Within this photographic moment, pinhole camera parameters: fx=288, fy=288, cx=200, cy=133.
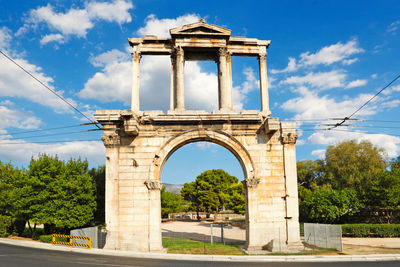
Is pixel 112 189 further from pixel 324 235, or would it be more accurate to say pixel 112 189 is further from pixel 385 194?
pixel 385 194

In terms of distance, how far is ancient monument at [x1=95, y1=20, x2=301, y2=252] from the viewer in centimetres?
1548

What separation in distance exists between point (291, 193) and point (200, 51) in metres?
10.2

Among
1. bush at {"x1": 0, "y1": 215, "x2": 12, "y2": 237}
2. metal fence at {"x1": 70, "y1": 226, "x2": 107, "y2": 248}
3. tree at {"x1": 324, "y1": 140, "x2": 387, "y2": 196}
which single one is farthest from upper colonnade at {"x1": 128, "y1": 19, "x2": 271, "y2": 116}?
tree at {"x1": 324, "y1": 140, "x2": 387, "y2": 196}

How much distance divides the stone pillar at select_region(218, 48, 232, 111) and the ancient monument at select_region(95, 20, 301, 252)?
0.17ft

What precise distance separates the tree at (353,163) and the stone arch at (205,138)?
23290 mm

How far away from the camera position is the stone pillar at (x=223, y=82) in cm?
1714

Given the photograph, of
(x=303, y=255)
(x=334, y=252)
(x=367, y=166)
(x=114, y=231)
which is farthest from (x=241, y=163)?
(x=367, y=166)

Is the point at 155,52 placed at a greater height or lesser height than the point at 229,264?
greater

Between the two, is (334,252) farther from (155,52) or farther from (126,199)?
(155,52)

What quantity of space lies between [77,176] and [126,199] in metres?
5.77

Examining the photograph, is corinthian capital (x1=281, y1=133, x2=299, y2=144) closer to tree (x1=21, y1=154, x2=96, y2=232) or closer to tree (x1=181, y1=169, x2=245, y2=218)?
tree (x1=21, y1=154, x2=96, y2=232)

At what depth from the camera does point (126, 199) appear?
15.7 m

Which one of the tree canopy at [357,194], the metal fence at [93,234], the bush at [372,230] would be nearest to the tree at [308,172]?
the tree canopy at [357,194]

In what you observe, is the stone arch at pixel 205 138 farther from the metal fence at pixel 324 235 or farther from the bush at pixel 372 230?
the bush at pixel 372 230
